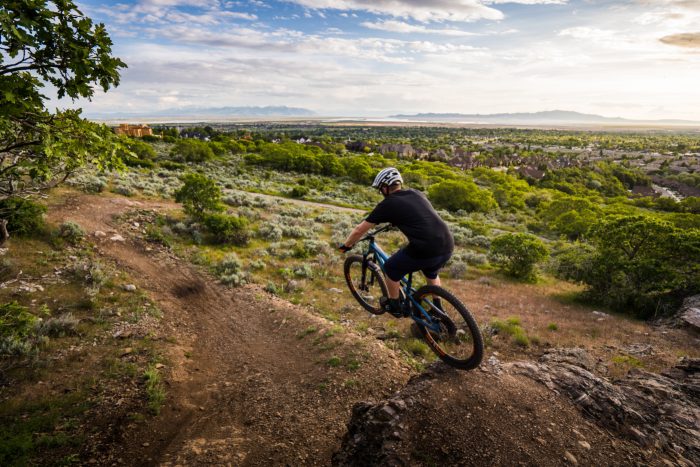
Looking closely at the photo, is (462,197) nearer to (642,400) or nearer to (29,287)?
(642,400)

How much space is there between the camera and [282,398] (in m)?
7.68

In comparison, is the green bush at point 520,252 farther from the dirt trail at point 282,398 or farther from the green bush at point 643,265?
the dirt trail at point 282,398

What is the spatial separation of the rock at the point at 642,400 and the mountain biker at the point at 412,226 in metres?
2.70

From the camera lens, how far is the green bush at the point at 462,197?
47.8m

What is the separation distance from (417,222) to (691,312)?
13.9 metres

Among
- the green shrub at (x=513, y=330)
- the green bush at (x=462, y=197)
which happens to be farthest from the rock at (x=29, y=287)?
the green bush at (x=462, y=197)

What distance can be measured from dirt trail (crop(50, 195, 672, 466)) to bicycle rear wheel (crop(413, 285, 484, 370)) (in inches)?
14.3

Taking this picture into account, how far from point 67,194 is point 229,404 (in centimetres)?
2026

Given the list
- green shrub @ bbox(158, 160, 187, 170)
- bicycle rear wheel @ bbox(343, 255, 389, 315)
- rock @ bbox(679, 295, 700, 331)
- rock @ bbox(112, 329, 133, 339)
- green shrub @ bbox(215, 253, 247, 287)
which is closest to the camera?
bicycle rear wheel @ bbox(343, 255, 389, 315)

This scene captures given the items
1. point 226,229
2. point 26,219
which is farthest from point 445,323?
point 26,219

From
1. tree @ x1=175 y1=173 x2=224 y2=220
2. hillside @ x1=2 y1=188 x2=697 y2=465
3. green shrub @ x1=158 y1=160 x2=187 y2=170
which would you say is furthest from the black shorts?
green shrub @ x1=158 y1=160 x2=187 y2=170

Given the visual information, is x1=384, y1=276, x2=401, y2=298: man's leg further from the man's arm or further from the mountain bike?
the man's arm

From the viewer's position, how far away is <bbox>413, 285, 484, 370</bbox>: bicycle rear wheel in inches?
222

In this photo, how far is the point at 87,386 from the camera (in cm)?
771
